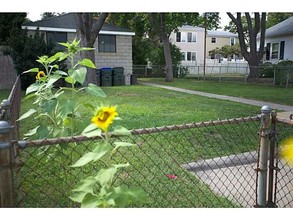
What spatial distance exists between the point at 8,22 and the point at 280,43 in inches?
802

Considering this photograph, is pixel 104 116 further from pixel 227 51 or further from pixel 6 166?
pixel 227 51

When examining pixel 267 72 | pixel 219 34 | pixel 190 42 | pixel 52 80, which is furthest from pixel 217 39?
pixel 52 80

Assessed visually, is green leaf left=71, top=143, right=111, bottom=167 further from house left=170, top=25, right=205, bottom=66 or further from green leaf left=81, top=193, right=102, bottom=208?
house left=170, top=25, right=205, bottom=66

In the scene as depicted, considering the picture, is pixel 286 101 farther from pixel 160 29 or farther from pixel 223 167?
pixel 160 29

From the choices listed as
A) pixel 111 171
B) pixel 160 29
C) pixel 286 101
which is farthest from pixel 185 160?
pixel 160 29

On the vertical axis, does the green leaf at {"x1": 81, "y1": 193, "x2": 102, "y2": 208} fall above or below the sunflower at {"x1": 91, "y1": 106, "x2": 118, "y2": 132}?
below

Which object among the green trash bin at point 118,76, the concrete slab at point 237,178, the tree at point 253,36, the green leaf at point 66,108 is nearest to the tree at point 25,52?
the green trash bin at point 118,76

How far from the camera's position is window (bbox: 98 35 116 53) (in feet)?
62.7

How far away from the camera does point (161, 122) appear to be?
675 centimetres

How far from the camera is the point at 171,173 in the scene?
12.5ft

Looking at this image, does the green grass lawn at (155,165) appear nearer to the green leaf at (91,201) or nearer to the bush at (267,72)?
the green leaf at (91,201)

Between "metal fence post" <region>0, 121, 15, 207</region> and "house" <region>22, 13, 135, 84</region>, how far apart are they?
16.9 m

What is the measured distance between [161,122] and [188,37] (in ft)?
131

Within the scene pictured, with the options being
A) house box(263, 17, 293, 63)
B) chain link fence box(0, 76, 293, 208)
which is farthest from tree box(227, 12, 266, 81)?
chain link fence box(0, 76, 293, 208)
